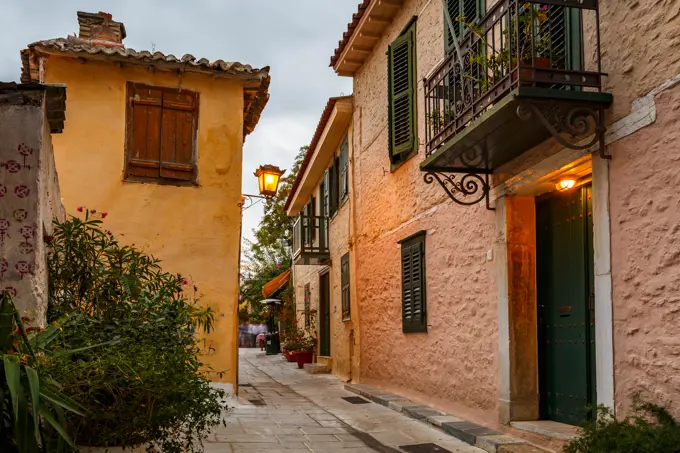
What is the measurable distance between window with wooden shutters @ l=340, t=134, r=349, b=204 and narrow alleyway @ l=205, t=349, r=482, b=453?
162 inches

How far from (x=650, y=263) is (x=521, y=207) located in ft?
7.28

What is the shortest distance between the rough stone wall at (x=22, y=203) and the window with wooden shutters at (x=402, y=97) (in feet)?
19.0

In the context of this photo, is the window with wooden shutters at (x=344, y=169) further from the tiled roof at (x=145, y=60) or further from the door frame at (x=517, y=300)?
the door frame at (x=517, y=300)

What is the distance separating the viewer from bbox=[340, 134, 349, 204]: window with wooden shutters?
45.7 ft

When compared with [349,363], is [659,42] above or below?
above

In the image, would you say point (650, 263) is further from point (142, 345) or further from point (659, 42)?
point (142, 345)

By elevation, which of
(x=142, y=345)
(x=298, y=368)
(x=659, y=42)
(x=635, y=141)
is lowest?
(x=298, y=368)

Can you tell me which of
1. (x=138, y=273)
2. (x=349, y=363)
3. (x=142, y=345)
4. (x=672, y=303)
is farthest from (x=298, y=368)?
(x=672, y=303)

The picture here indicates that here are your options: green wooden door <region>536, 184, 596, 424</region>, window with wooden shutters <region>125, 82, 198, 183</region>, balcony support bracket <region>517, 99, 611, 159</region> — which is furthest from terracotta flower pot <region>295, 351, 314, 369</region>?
balcony support bracket <region>517, 99, 611, 159</region>

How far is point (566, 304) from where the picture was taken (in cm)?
648

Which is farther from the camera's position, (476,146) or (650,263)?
(476,146)

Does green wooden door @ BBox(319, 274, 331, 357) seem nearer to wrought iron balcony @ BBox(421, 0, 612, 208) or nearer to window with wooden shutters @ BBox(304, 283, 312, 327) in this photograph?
window with wooden shutters @ BBox(304, 283, 312, 327)

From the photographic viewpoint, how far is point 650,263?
15.7 feet

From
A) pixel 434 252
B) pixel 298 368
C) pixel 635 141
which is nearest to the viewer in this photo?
pixel 635 141
